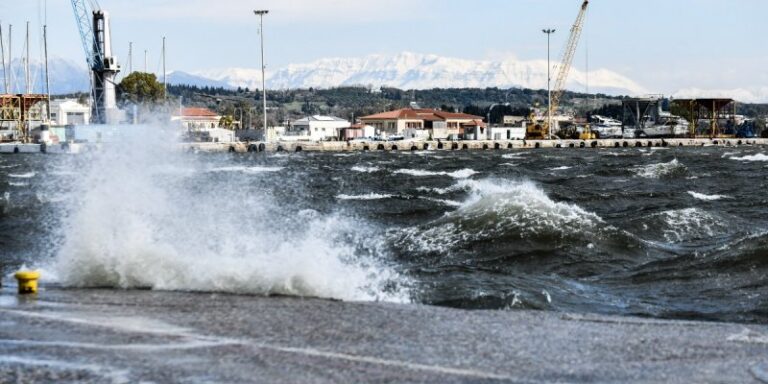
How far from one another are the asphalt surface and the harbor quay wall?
102973mm

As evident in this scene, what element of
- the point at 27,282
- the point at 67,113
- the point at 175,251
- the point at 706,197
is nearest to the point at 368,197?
the point at 706,197

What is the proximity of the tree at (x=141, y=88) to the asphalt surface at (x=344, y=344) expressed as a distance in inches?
5740

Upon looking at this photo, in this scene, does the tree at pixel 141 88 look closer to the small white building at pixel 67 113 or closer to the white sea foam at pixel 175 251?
the small white building at pixel 67 113

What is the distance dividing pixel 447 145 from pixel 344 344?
131 metres

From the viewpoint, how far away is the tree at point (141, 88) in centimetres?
15600

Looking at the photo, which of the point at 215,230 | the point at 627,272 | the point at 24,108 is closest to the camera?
the point at 627,272

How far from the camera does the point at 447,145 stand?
140250mm

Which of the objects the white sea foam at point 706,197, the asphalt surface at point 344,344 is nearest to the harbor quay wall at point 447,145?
the white sea foam at point 706,197

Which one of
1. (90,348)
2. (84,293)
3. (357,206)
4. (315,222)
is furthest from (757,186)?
(90,348)

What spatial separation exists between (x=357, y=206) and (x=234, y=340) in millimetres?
22818

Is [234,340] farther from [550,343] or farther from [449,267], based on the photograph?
[449,267]

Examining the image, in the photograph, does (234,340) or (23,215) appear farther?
(23,215)

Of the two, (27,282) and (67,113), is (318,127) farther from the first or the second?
(27,282)

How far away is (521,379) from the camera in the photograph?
8812mm
